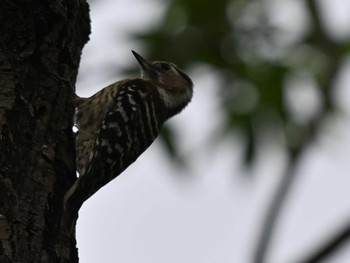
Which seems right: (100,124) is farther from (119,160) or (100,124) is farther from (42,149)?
(42,149)

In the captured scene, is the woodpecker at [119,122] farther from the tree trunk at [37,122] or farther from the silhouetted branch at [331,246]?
the silhouetted branch at [331,246]

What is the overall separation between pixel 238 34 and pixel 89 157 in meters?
1.19

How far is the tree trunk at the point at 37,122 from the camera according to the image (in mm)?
2646

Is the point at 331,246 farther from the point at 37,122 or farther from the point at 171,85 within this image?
the point at 171,85

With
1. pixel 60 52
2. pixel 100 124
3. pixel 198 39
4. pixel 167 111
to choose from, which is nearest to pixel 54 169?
pixel 60 52

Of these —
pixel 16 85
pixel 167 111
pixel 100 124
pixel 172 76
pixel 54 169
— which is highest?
pixel 172 76

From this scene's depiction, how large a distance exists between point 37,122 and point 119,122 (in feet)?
4.92

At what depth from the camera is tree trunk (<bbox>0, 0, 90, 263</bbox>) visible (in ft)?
8.68

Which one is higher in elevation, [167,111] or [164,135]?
[167,111]

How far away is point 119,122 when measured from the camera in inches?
178

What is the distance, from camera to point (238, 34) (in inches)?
140

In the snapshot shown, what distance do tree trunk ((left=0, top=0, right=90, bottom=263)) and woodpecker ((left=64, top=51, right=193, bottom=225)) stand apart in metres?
0.35

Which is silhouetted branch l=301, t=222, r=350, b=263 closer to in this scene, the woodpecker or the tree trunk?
the tree trunk

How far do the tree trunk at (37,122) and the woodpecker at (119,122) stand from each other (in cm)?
35
